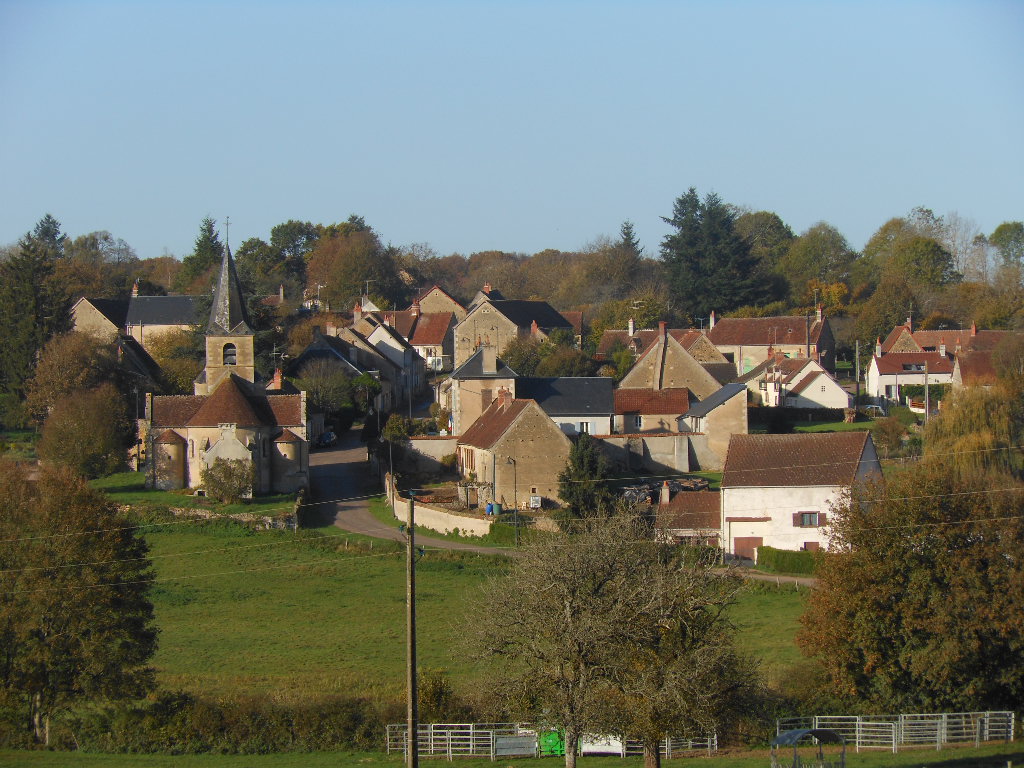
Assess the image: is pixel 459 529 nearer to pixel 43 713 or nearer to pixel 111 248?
pixel 43 713

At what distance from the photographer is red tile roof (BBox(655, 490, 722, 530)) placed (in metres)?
41.7

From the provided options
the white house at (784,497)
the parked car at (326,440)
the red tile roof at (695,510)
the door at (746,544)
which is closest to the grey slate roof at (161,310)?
the parked car at (326,440)

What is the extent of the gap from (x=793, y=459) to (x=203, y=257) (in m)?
63.3

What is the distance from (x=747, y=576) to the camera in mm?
37781

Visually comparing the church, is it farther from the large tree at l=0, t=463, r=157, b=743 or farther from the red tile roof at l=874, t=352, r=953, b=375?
the red tile roof at l=874, t=352, r=953, b=375

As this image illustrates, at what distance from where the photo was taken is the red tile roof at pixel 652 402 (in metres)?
56.2

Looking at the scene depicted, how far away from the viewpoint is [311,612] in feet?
113

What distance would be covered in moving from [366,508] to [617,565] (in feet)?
94.0

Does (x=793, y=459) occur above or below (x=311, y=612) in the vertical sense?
above

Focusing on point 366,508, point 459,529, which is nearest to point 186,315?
point 366,508

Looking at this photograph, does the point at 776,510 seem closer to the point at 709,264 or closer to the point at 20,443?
the point at 20,443

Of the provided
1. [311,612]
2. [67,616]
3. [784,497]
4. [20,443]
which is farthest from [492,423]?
[67,616]

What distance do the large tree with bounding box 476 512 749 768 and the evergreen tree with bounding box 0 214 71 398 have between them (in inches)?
1919

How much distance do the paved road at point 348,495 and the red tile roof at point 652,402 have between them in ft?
38.7
